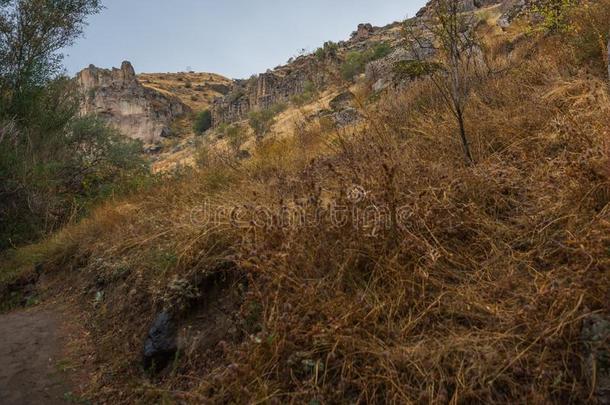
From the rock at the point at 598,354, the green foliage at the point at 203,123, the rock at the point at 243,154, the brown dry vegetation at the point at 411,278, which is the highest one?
the green foliage at the point at 203,123

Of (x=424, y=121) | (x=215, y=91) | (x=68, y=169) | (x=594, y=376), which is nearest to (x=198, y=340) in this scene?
(x=594, y=376)

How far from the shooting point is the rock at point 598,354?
1559 millimetres

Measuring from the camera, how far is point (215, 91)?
9588cm

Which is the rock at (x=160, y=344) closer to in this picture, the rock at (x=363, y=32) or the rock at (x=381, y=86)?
the rock at (x=381, y=86)

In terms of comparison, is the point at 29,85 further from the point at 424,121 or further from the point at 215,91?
the point at 215,91

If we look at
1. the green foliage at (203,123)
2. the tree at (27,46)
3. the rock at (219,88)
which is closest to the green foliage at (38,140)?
the tree at (27,46)

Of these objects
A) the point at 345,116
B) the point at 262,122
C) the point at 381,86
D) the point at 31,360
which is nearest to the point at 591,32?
the point at 345,116

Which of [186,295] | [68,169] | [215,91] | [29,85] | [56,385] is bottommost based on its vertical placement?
[56,385]

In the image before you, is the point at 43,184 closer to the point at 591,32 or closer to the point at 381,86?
the point at 381,86

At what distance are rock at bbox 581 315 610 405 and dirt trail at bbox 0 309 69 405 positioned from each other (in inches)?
116

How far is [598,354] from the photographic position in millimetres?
1636

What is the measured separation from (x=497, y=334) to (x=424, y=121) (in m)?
3.20

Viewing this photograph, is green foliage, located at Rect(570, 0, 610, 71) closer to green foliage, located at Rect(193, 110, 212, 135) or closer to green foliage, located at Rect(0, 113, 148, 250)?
green foliage, located at Rect(0, 113, 148, 250)

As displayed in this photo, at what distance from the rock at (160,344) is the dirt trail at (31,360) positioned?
22.7 inches
